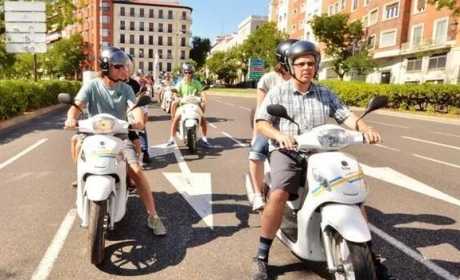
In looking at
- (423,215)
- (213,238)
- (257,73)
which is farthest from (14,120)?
(257,73)

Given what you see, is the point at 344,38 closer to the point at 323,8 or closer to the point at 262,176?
the point at 323,8

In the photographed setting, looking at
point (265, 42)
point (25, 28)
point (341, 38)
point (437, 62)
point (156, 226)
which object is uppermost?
point (265, 42)

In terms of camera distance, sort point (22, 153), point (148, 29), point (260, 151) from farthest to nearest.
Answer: point (148, 29) < point (22, 153) < point (260, 151)

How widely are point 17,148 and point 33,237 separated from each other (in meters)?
5.98

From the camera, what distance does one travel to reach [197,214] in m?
5.10

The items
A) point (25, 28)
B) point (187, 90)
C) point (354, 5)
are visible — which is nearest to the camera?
point (187, 90)

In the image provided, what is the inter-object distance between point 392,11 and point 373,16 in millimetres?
3687

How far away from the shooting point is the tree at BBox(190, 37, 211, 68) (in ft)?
392

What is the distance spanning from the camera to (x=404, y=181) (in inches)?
279

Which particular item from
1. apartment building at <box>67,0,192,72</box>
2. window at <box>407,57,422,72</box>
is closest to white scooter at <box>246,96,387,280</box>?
window at <box>407,57,422,72</box>

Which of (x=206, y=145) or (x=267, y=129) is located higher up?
(x=267, y=129)

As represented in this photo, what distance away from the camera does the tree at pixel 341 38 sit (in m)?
48.5

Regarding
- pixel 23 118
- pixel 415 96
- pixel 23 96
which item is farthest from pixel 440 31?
pixel 23 118

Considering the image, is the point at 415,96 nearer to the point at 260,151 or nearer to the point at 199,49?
the point at 260,151
